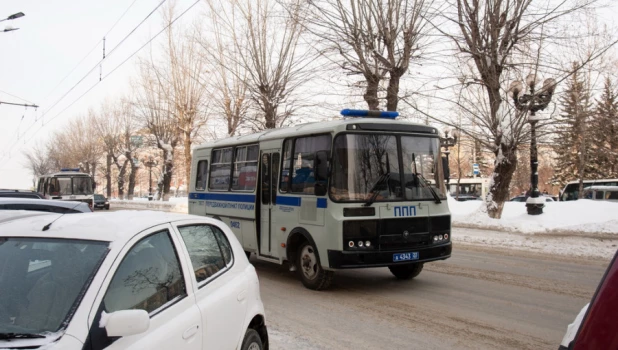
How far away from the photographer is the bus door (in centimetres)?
949

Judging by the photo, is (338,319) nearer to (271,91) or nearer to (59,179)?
(271,91)

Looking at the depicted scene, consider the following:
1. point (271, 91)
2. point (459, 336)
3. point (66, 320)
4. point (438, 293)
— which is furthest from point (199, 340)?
point (271, 91)

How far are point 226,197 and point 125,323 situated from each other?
28.8 ft

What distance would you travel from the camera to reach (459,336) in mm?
5707

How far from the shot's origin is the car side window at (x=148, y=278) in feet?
8.94

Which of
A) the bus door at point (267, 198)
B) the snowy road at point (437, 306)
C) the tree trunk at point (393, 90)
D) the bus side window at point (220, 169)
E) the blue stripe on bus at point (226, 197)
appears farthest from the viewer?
the tree trunk at point (393, 90)

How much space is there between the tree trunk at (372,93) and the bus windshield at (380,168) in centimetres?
1105

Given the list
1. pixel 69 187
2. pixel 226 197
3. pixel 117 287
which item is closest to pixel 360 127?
pixel 226 197

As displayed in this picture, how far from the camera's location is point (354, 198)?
308 inches

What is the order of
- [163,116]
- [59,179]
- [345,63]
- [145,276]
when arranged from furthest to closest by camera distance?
1. [163,116]
2. [59,179]
3. [345,63]
4. [145,276]

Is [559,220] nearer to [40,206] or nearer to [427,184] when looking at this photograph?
[427,184]

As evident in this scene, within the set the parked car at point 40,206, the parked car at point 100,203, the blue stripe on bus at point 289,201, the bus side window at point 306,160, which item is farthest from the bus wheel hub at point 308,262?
the parked car at point 100,203

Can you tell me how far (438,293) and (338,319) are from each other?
216 centimetres

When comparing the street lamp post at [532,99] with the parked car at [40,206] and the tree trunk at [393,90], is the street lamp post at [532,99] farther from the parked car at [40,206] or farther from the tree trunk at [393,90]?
the parked car at [40,206]
